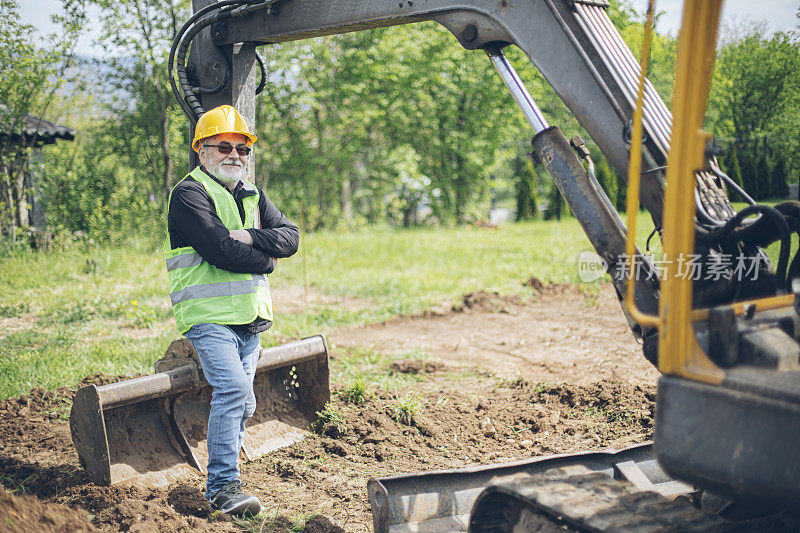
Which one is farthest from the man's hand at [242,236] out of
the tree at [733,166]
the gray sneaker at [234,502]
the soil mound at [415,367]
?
the soil mound at [415,367]

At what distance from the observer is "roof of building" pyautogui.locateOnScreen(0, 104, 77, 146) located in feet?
29.1

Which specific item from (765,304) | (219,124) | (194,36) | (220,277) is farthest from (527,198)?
(765,304)

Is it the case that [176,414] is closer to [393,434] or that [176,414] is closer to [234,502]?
[234,502]

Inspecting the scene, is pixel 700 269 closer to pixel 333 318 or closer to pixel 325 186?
pixel 333 318

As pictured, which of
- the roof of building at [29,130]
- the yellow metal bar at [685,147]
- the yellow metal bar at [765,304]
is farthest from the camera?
the roof of building at [29,130]

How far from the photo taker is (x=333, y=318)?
7.66 metres

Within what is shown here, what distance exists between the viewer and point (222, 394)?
3338 millimetres

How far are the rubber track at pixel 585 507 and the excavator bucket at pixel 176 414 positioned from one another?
2.00m

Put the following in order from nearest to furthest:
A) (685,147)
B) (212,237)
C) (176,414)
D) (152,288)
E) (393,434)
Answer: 1. (685,147)
2. (212,237)
3. (176,414)
4. (393,434)
5. (152,288)

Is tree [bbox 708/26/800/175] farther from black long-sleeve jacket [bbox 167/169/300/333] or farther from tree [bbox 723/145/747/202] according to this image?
black long-sleeve jacket [bbox 167/169/300/333]

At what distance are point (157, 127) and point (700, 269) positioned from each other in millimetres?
11339

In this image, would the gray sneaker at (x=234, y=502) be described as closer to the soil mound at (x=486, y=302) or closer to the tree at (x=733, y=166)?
the tree at (x=733, y=166)

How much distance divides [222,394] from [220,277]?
580 millimetres

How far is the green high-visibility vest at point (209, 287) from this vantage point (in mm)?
3322
